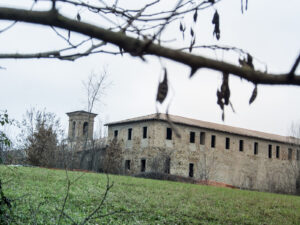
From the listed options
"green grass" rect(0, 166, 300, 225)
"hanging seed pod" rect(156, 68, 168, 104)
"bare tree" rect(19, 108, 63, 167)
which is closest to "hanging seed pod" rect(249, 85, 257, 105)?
"hanging seed pod" rect(156, 68, 168, 104)

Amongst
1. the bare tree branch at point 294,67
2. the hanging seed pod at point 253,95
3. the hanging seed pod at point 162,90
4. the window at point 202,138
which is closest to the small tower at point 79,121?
the window at point 202,138

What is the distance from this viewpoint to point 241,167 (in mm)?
34562

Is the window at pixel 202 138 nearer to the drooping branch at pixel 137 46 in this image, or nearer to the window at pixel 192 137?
the window at pixel 192 137

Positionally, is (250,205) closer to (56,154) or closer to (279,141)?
(56,154)

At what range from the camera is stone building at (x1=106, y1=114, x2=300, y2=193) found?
2931 cm

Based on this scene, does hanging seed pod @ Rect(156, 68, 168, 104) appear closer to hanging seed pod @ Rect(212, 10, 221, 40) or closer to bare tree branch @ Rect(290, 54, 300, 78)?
bare tree branch @ Rect(290, 54, 300, 78)

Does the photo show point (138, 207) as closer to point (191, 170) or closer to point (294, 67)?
point (294, 67)

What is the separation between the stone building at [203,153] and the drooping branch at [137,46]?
26682 mm

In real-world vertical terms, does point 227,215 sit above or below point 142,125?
below

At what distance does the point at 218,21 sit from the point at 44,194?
25.0ft

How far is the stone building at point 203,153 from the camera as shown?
2931 centimetres

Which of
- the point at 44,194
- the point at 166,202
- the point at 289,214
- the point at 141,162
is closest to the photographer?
the point at 44,194

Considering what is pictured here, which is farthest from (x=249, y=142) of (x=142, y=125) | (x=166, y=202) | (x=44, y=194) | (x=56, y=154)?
(x=44, y=194)

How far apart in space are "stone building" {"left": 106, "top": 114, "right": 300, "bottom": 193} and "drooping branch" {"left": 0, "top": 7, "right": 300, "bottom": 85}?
26.7 meters
